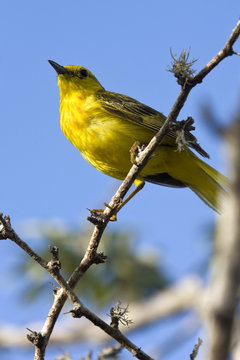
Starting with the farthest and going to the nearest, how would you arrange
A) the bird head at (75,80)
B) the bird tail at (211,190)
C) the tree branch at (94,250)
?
1. the bird head at (75,80)
2. the bird tail at (211,190)
3. the tree branch at (94,250)

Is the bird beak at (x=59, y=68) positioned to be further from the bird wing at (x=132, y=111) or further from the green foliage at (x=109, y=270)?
the green foliage at (x=109, y=270)

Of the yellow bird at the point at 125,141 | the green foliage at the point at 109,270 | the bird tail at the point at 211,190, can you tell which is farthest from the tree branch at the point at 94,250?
the green foliage at the point at 109,270

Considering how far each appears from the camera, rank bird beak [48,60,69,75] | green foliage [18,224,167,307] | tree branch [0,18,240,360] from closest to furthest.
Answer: tree branch [0,18,240,360], bird beak [48,60,69,75], green foliage [18,224,167,307]

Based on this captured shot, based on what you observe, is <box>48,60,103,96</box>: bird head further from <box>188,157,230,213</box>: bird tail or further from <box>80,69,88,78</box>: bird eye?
<box>188,157,230,213</box>: bird tail

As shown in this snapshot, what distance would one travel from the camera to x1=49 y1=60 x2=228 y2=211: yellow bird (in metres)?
5.77

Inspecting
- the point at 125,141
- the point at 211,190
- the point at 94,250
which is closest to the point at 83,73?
the point at 125,141

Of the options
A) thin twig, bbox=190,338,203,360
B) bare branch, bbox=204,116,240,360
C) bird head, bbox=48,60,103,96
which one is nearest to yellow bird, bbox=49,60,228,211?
bird head, bbox=48,60,103,96

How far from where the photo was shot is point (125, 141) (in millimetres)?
5723

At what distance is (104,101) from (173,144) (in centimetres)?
105

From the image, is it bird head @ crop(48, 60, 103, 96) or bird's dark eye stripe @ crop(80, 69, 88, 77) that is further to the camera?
bird's dark eye stripe @ crop(80, 69, 88, 77)

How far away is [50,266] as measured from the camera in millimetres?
3068

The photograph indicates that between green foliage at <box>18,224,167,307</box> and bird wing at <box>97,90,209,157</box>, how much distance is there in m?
9.17

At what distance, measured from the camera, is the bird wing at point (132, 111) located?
5.87 metres

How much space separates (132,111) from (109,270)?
437 inches
